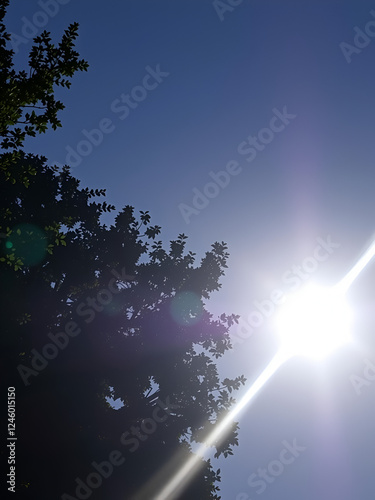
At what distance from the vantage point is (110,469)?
13.4 meters

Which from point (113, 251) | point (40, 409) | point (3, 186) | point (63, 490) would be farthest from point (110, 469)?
point (3, 186)

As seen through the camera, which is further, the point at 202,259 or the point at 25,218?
the point at 202,259

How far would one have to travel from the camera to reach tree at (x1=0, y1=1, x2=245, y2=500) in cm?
1262

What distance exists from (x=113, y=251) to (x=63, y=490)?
31.3ft

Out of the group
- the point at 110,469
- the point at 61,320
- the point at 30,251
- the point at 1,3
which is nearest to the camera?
the point at 1,3

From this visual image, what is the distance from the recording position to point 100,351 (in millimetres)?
15266

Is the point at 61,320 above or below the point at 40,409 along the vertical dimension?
above

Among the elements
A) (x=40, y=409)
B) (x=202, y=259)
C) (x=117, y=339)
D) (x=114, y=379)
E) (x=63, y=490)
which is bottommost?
(x=63, y=490)

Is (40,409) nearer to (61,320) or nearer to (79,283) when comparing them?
(61,320)

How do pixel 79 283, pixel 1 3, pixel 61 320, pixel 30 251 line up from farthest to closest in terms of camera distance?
pixel 79 283
pixel 61 320
pixel 30 251
pixel 1 3

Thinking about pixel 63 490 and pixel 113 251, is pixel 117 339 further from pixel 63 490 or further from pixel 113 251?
pixel 63 490

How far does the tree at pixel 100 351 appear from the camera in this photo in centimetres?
1262

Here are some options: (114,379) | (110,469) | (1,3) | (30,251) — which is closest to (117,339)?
(114,379)

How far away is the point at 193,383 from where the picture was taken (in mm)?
15883
